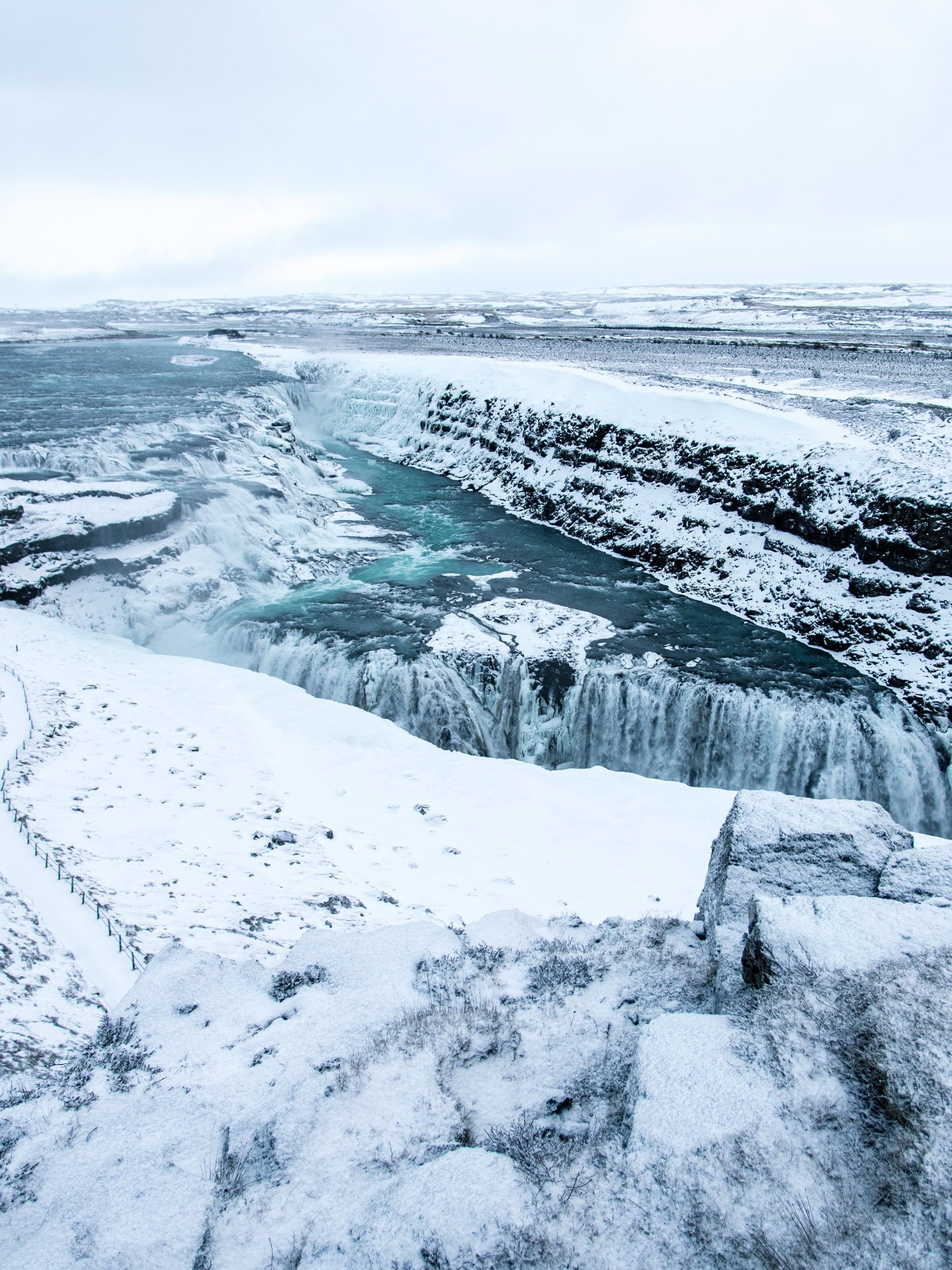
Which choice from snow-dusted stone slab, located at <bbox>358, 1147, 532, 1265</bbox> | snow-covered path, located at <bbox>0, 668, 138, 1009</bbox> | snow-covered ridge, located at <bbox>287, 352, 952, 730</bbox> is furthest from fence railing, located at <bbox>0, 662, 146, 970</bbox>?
snow-covered ridge, located at <bbox>287, 352, 952, 730</bbox>

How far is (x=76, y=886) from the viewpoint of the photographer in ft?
29.1

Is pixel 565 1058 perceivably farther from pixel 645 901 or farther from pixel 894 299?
pixel 894 299

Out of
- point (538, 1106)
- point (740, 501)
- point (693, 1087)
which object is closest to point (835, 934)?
point (693, 1087)

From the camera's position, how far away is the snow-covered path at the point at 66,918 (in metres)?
7.56

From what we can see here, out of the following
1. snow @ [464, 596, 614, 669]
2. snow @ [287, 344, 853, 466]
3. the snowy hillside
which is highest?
snow @ [287, 344, 853, 466]

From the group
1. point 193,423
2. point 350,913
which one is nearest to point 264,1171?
point 350,913

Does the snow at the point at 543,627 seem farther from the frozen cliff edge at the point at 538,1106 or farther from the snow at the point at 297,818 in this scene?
the frozen cliff edge at the point at 538,1106

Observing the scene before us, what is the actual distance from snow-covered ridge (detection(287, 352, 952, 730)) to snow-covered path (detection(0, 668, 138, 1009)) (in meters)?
17.6

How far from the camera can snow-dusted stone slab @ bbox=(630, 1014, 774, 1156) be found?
4.05m

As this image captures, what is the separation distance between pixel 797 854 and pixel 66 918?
841cm

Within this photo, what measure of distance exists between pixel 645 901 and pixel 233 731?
9.31 metres

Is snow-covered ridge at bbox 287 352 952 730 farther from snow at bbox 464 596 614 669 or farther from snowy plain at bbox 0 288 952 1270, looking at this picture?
snowy plain at bbox 0 288 952 1270

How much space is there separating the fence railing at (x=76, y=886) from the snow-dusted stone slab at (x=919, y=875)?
7823 millimetres

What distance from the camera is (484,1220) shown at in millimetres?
3811
